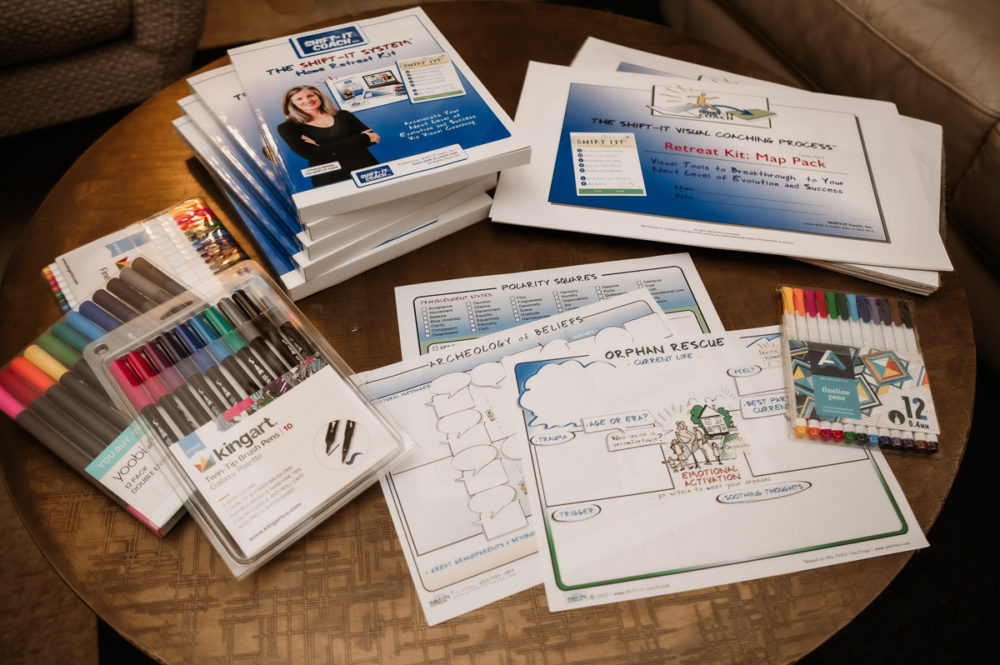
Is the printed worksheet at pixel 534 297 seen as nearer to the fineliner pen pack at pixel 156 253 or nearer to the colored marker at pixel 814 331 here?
the colored marker at pixel 814 331

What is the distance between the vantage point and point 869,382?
2.01 feet

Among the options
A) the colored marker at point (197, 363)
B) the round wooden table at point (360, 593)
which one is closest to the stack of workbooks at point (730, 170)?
the round wooden table at point (360, 593)

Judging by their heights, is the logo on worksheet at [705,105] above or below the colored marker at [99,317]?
above

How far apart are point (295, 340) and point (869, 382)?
0.52 m

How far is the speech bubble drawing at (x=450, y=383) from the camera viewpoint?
0.61 meters

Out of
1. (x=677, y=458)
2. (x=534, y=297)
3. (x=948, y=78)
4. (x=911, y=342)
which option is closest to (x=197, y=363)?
(x=534, y=297)

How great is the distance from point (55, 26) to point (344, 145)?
855mm

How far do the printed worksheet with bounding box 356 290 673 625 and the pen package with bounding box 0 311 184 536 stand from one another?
7.2 inches

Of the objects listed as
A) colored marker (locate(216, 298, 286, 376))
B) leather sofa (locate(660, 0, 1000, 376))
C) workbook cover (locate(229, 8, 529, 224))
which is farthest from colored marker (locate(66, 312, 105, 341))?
leather sofa (locate(660, 0, 1000, 376))

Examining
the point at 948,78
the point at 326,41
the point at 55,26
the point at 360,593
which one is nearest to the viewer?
the point at 360,593

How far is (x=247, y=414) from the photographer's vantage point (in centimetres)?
56

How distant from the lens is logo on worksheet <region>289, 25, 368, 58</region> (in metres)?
0.74

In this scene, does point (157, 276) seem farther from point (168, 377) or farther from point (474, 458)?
point (474, 458)

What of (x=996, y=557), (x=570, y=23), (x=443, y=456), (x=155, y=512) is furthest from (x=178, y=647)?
(x=996, y=557)
